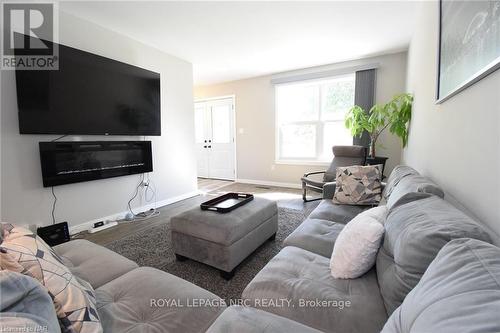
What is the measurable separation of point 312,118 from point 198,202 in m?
2.83

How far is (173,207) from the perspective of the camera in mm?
3688

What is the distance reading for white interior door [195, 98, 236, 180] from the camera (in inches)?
226

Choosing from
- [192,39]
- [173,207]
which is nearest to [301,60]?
[192,39]

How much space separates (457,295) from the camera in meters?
0.49

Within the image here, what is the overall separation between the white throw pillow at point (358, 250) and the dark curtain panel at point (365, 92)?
133 inches

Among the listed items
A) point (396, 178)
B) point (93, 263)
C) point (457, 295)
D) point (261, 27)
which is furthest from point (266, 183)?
point (457, 295)

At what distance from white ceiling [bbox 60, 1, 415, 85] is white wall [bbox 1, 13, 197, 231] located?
0.62ft

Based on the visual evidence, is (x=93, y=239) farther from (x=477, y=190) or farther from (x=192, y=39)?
(x=477, y=190)

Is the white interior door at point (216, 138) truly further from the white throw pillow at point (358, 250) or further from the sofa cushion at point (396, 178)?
the white throw pillow at point (358, 250)

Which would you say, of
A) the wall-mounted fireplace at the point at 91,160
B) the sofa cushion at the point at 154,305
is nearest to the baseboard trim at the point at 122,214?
the wall-mounted fireplace at the point at 91,160

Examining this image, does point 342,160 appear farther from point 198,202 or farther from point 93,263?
point 93,263

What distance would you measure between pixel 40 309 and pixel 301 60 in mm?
4465

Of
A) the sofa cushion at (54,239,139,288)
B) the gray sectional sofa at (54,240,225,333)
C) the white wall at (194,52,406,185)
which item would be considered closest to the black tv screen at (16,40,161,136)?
the sofa cushion at (54,239,139,288)

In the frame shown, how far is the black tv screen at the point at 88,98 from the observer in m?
2.26
